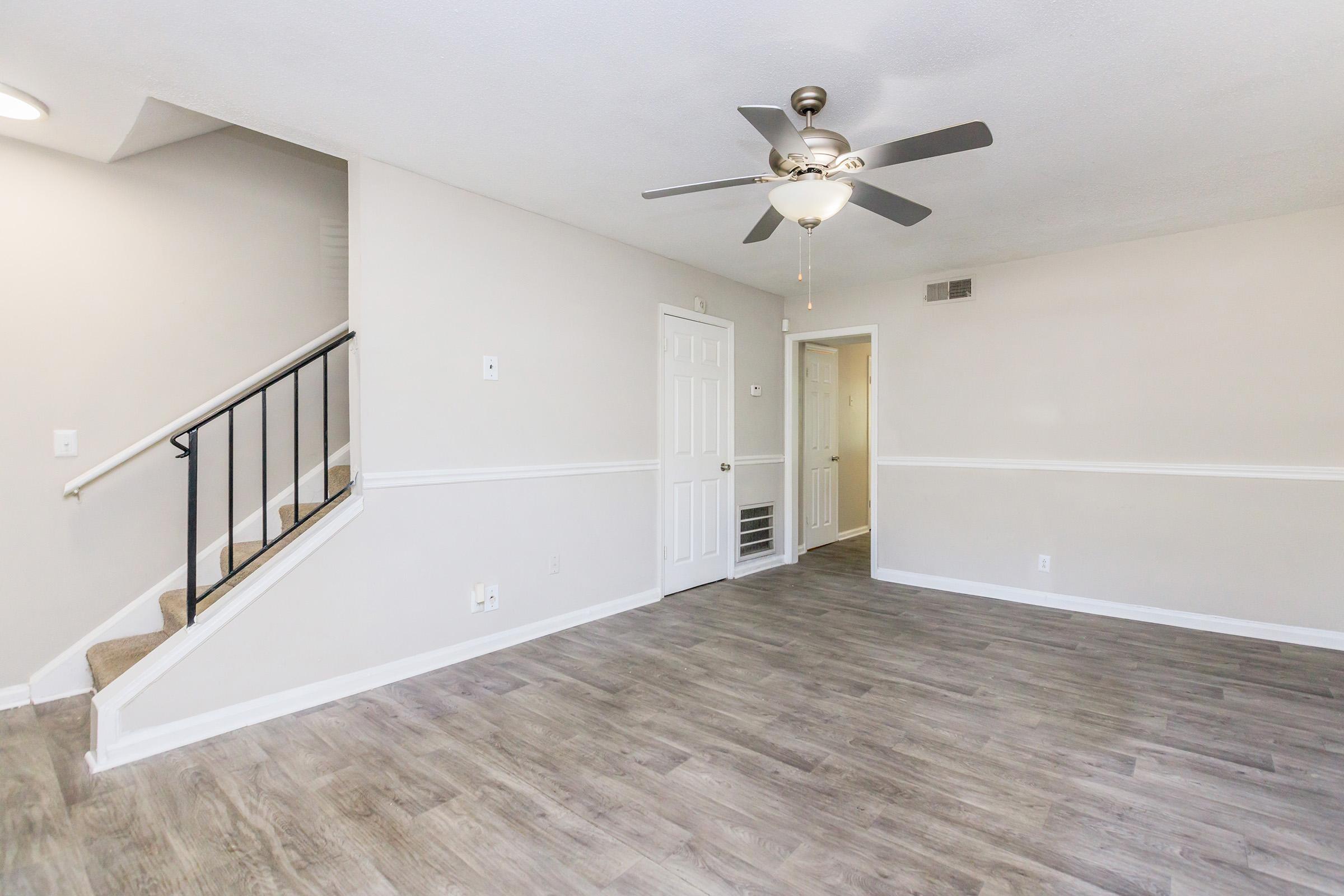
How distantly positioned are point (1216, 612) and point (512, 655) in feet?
14.3

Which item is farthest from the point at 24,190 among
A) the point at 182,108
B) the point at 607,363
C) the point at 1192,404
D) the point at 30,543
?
the point at 1192,404

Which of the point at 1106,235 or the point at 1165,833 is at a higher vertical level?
the point at 1106,235

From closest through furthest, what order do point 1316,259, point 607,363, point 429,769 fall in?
1. point 429,769
2. point 1316,259
3. point 607,363

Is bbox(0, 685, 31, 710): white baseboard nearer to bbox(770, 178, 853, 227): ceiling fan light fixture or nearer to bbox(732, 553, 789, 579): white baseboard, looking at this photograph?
bbox(770, 178, 853, 227): ceiling fan light fixture

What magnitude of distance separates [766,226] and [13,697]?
395cm

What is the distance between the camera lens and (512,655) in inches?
133

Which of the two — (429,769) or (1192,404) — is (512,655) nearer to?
(429,769)

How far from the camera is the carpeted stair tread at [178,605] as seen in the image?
8.84ft

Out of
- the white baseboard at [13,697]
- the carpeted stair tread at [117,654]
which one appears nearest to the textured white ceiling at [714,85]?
the carpeted stair tread at [117,654]

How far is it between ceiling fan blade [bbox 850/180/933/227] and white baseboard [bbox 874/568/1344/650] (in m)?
3.26

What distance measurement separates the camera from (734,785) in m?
2.15

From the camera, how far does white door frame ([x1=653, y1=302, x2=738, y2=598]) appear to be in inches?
178

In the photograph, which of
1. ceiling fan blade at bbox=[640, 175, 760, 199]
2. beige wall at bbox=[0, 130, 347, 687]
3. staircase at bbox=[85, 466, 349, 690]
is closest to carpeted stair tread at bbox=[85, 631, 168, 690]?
staircase at bbox=[85, 466, 349, 690]

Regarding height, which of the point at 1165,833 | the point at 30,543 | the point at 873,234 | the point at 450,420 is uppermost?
the point at 873,234
